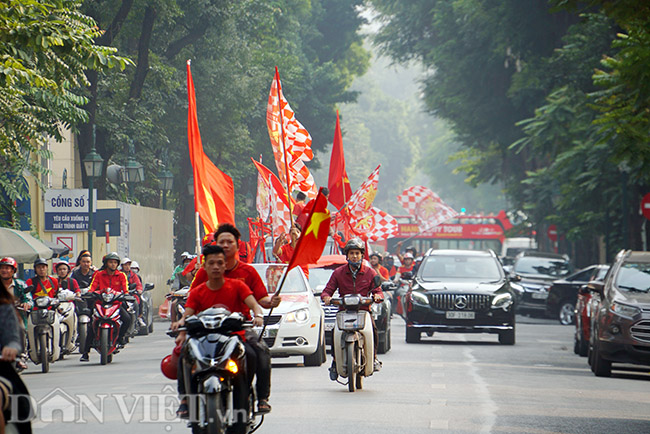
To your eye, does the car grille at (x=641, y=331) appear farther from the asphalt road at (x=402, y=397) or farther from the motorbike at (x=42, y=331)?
the motorbike at (x=42, y=331)

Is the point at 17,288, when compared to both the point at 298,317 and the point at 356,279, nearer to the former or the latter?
the point at 298,317

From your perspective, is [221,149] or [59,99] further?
[221,149]

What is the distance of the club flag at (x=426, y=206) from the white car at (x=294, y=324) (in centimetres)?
3752

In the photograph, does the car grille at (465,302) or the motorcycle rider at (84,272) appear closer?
the motorcycle rider at (84,272)

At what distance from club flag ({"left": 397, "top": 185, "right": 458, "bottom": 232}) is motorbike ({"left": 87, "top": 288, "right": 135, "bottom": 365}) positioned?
122 feet

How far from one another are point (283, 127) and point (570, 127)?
8.46 m

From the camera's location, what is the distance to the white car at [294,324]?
18.5m

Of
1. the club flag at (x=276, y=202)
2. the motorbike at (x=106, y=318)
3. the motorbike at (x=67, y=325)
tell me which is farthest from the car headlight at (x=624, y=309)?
the club flag at (x=276, y=202)

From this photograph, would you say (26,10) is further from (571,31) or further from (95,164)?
(571,31)

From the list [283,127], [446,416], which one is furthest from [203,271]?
[283,127]

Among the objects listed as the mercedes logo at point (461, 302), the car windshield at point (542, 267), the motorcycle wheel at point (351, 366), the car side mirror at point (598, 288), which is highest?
the car side mirror at point (598, 288)

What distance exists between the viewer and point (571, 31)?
31.6 m

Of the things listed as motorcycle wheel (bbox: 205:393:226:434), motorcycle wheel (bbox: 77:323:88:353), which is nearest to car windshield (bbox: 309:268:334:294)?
motorcycle wheel (bbox: 77:323:88:353)

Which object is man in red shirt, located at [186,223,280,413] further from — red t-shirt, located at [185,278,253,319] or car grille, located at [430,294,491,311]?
car grille, located at [430,294,491,311]
